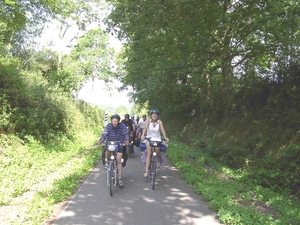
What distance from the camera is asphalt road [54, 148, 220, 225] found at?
511 centimetres

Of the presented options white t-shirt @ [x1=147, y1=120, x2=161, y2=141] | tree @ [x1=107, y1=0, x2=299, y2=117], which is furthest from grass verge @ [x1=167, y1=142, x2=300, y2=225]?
tree @ [x1=107, y1=0, x2=299, y2=117]

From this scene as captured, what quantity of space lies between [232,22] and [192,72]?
22.5 feet

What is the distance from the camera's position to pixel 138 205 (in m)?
5.92

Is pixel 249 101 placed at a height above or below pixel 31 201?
above

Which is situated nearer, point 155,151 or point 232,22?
point 155,151

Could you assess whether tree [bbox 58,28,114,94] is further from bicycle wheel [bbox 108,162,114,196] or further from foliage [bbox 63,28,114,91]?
bicycle wheel [bbox 108,162,114,196]

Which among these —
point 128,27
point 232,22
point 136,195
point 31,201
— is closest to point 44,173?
point 31,201

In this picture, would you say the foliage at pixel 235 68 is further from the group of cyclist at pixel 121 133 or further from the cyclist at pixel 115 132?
the cyclist at pixel 115 132

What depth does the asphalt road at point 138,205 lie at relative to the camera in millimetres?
5113

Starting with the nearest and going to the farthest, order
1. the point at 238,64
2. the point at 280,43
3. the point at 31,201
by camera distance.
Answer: the point at 31,201 → the point at 280,43 → the point at 238,64

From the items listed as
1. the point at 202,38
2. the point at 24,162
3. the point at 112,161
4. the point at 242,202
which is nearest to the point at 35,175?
the point at 24,162

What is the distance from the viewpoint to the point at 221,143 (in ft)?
45.9

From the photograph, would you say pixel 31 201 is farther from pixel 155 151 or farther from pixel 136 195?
pixel 155 151

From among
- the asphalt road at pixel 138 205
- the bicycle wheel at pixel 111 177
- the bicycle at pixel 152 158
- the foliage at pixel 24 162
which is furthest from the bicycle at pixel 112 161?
the foliage at pixel 24 162
